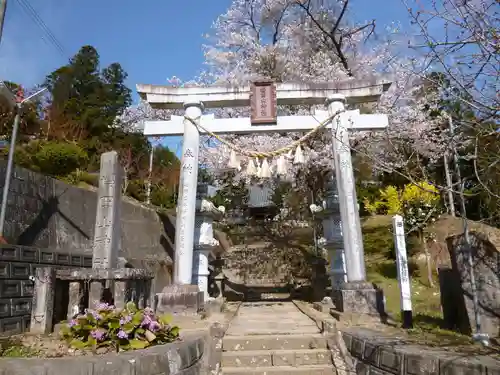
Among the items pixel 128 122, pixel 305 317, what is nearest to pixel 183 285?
pixel 305 317

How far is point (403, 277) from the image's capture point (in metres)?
6.48

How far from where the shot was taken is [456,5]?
3723 millimetres

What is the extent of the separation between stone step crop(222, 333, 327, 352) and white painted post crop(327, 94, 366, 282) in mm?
2301

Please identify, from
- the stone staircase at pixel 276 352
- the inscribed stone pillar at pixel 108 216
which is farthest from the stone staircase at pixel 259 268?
the stone staircase at pixel 276 352

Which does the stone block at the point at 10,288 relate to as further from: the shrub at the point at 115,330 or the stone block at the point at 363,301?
the stone block at the point at 363,301

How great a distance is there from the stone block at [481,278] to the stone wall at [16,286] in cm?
609

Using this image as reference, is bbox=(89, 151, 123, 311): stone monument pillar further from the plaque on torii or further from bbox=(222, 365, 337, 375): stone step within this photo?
bbox=(222, 365, 337, 375): stone step

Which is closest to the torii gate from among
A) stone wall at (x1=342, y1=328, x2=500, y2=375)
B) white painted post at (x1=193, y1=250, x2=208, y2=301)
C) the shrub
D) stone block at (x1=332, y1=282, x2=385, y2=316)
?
white painted post at (x1=193, y1=250, x2=208, y2=301)

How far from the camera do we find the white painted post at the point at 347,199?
762cm

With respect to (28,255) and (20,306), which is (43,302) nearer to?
(20,306)

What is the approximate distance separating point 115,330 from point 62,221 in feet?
21.8

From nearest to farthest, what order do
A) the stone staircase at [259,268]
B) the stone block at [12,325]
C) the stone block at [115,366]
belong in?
the stone block at [115,366]
the stone block at [12,325]
the stone staircase at [259,268]

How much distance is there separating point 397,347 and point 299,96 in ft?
20.1

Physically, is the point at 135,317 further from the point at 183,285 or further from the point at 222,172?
the point at 222,172
